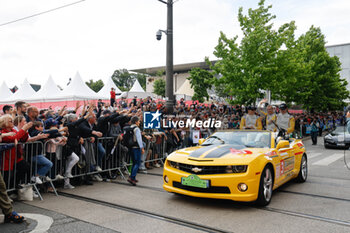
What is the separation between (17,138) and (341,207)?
238 inches

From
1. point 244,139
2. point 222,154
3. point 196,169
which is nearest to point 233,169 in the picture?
point 222,154

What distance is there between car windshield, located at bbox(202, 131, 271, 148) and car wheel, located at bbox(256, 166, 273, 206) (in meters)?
0.73

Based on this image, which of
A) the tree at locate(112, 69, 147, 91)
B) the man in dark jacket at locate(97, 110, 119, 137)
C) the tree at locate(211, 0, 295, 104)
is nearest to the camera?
the man in dark jacket at locate(97, 110, 119, 137)

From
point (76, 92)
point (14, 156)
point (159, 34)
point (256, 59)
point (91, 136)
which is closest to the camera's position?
point (14, 156)

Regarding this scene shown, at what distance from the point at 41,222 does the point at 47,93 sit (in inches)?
910

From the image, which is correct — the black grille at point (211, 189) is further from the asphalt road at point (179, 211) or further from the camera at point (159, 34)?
the camera at point (159, 34)

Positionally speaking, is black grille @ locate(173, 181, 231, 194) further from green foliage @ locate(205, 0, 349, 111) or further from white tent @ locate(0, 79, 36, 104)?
white tent @ locate(0, 79, 36, 104)

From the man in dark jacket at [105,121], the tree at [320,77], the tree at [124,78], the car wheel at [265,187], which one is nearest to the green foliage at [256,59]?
the tree at [320,77]

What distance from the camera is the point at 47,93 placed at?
25484 mm

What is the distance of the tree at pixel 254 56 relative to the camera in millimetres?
20984

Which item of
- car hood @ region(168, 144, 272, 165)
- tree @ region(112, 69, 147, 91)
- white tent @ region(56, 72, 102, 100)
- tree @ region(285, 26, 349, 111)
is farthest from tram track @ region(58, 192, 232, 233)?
tree @ region(112, 69, 147, 91)

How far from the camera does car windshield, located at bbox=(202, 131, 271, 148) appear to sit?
623cm

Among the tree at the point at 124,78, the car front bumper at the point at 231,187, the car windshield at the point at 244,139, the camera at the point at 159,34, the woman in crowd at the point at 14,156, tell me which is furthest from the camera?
the tree at the point at 124,78

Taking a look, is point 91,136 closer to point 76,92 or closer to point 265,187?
point 265,187
